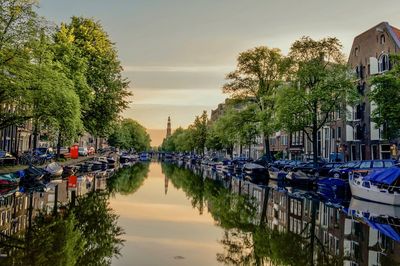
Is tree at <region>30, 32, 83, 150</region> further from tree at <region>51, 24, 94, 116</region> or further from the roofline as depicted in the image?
the roofline

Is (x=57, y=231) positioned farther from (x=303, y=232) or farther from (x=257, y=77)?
(x=257, y=77)

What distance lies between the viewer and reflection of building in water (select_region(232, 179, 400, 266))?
1597cm

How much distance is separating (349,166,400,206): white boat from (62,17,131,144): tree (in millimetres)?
32751

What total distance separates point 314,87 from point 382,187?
2035cm

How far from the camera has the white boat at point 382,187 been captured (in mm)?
32478

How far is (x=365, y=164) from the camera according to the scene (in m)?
44.1

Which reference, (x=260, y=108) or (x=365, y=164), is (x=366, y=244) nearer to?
(x=365, y=164)

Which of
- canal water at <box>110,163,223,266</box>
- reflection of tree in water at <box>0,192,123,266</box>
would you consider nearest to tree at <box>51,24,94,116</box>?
canal water at <box>110,163,223,266</box>

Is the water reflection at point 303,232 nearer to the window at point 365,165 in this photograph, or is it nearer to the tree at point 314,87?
the window at point 365,165

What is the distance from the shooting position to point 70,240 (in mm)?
17062

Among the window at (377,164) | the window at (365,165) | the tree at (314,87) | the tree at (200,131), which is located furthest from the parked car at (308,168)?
the tree at (200,131)

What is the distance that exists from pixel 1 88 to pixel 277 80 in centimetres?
4500

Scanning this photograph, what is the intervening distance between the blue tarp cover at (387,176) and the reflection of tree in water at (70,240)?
20.8 metres

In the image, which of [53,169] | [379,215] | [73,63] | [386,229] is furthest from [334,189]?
[73,63]
